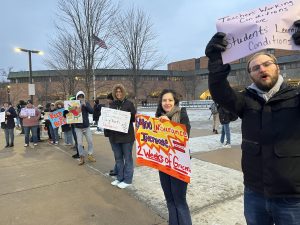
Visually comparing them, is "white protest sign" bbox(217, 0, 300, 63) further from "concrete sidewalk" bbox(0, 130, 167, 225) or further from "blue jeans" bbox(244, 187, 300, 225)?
"concrete sidewalk" bbox(0, 130, 167, 225)

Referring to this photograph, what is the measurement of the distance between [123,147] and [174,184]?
7.24 feet

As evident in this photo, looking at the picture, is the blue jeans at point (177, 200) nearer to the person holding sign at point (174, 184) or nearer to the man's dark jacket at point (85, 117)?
the person holding sign at point (174, 184)

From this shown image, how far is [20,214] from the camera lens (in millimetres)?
4367

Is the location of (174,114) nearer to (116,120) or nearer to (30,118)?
(116,120)

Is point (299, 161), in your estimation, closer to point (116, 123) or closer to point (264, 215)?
point (264, 215)

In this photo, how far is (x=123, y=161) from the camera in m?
5.46

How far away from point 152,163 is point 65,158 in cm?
522

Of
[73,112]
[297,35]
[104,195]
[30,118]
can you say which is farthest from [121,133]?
[30,118]

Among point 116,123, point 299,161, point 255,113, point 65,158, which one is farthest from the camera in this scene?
point 65,158

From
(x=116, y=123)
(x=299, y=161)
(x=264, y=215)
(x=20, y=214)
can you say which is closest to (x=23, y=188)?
(x=20, y=214)

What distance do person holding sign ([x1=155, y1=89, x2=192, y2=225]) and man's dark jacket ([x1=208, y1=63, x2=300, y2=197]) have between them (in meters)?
1.18

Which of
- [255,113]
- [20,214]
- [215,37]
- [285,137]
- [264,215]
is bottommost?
[20,214]

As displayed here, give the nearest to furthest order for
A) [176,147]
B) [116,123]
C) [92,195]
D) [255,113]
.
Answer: [255,113] < [176,147] < [92,195] < [116,123]

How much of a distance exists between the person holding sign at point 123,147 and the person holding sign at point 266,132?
3.20 meters
